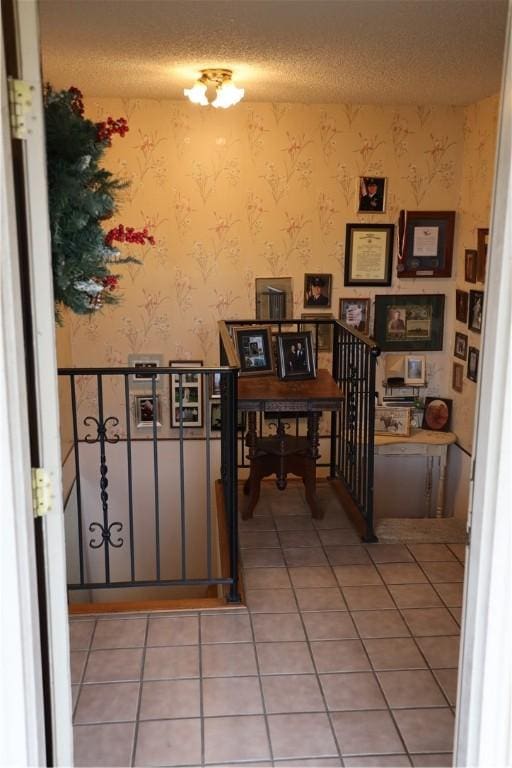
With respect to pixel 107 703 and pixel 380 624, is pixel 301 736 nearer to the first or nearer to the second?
pixel 107 703

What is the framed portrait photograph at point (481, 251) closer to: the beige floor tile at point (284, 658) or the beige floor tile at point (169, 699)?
the beige floor tile at point (284, 658)

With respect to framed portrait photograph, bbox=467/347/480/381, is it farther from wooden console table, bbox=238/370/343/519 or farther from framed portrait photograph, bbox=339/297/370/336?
wooden console table, bbox=238/370/343/519

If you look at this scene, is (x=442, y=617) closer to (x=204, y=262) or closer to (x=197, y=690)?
(x=197, y=690)

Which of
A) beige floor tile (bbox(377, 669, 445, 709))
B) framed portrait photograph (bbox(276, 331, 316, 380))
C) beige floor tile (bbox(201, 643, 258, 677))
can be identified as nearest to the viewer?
beige floor tile (bbox(377, 669, 445, 709))

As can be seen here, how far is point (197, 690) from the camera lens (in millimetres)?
2811

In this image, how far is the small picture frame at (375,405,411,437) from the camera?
5.61 meters

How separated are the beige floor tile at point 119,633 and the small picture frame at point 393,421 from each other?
287cm

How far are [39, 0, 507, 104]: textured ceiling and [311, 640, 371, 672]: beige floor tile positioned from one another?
263 centimetres

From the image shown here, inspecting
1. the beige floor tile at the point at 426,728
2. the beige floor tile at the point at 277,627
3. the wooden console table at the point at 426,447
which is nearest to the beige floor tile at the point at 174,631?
the beige floor tile at the point at 277,627

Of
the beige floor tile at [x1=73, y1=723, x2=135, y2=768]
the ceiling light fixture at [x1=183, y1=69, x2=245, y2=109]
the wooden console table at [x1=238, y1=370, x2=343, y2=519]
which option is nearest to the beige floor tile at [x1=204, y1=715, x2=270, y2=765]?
the beige floor tile at [x1=73, y1=723, x2=135, y2=768]

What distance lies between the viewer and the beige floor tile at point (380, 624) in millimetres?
3213

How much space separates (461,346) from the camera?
5.55 m

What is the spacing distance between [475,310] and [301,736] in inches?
138

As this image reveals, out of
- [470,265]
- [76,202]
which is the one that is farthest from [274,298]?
[76,202]
